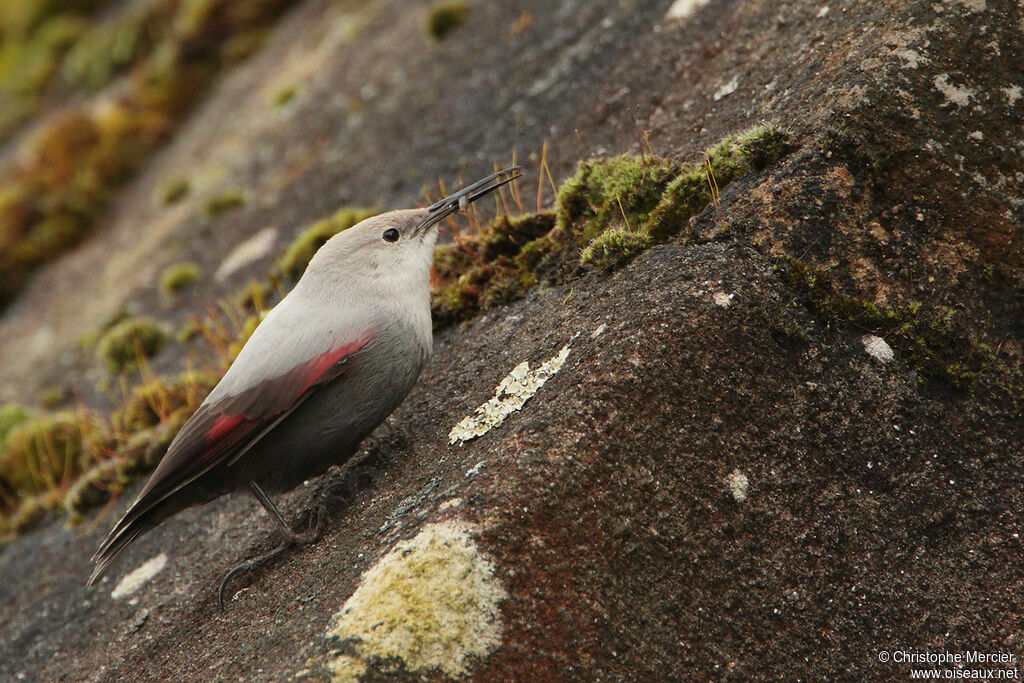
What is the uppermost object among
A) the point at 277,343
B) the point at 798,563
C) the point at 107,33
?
A: the point at 107,33

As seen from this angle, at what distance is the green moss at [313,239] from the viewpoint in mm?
6801

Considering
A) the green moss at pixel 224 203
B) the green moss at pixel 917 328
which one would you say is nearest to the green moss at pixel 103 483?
the green moss at pixel 224 203

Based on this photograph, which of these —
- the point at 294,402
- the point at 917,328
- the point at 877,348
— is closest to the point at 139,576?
the point at 294,402

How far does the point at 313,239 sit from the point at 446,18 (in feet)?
9.99

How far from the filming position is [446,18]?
8.54m

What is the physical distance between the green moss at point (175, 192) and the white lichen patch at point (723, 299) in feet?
26.6

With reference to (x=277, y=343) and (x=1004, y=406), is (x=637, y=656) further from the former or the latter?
(x=277, y=343)

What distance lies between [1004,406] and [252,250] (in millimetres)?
6440

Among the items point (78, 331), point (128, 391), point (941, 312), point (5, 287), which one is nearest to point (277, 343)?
point (941, 312)

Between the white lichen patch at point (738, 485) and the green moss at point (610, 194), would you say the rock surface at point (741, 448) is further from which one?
the green moss at point (610, 194)

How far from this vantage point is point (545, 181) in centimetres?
614
